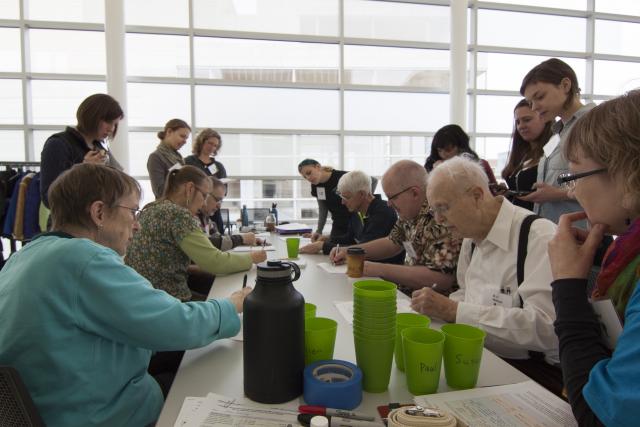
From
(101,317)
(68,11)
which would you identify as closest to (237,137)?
(68,11)

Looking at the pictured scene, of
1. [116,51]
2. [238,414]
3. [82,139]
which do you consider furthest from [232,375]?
[116,51]

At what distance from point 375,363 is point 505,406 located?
0.29m

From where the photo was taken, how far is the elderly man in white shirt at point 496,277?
131cm

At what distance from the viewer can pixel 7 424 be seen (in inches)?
37.6

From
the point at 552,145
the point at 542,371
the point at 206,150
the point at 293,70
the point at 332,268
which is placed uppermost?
the point at 293,70

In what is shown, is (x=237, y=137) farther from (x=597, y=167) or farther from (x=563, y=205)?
(x=597, y=167)

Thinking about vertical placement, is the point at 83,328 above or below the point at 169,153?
below

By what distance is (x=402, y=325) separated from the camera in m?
1.09

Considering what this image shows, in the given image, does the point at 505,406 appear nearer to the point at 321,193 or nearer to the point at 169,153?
the point at 321,193

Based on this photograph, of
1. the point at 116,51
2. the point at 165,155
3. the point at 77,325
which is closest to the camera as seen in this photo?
the point at 77,325

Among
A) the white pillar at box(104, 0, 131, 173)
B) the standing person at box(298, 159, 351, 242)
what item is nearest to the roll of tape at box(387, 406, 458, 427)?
the standing person at box(298, 159, 351, 242)

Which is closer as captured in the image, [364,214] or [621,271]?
[621,271]

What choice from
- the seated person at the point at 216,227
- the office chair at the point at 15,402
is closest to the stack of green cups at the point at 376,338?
the office chair at the point at 15,402

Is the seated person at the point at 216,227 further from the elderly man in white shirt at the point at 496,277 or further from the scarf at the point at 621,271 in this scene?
the scarf at the point at 621,271
